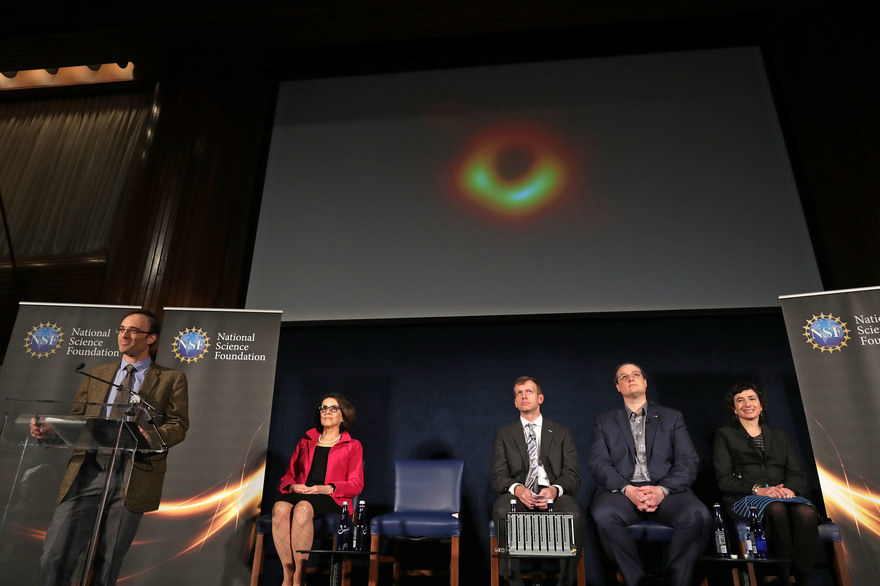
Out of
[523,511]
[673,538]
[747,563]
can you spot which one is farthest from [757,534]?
[523,511]

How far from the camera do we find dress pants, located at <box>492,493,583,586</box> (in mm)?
2980

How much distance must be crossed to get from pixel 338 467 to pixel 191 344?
122 cm

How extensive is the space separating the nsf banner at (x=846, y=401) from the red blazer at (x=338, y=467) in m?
2.48

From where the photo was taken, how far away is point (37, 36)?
17.8 feet

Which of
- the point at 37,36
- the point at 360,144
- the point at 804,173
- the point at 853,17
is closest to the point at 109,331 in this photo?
the point at 360,144

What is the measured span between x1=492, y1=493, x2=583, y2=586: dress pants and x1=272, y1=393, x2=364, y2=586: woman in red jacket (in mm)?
834

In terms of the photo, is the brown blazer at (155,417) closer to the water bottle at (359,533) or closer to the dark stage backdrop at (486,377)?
the water bottle at (359,533)

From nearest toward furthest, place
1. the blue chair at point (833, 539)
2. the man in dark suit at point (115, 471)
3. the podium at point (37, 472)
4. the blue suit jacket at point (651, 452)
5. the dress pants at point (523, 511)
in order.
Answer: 1. the podium at point (37, 472)
2. the man in dark suit at point (115, 471)
3. the dress pants at point (523, 511)
4. the blue chair at point (833, 539)
5. the blue suit jacket at point (651, 452)

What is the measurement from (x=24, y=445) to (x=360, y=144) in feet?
12.3

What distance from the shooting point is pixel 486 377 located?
4.59 metres

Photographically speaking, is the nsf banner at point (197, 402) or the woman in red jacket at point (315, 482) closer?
the woman in red jacket at point (315, 482)

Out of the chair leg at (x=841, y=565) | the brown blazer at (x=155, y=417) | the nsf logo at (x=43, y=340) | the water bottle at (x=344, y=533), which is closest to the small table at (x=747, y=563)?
the chair leg at (x=841, y=565)

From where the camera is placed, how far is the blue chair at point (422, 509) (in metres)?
3.55

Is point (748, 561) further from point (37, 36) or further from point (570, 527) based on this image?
point (37, 36)
